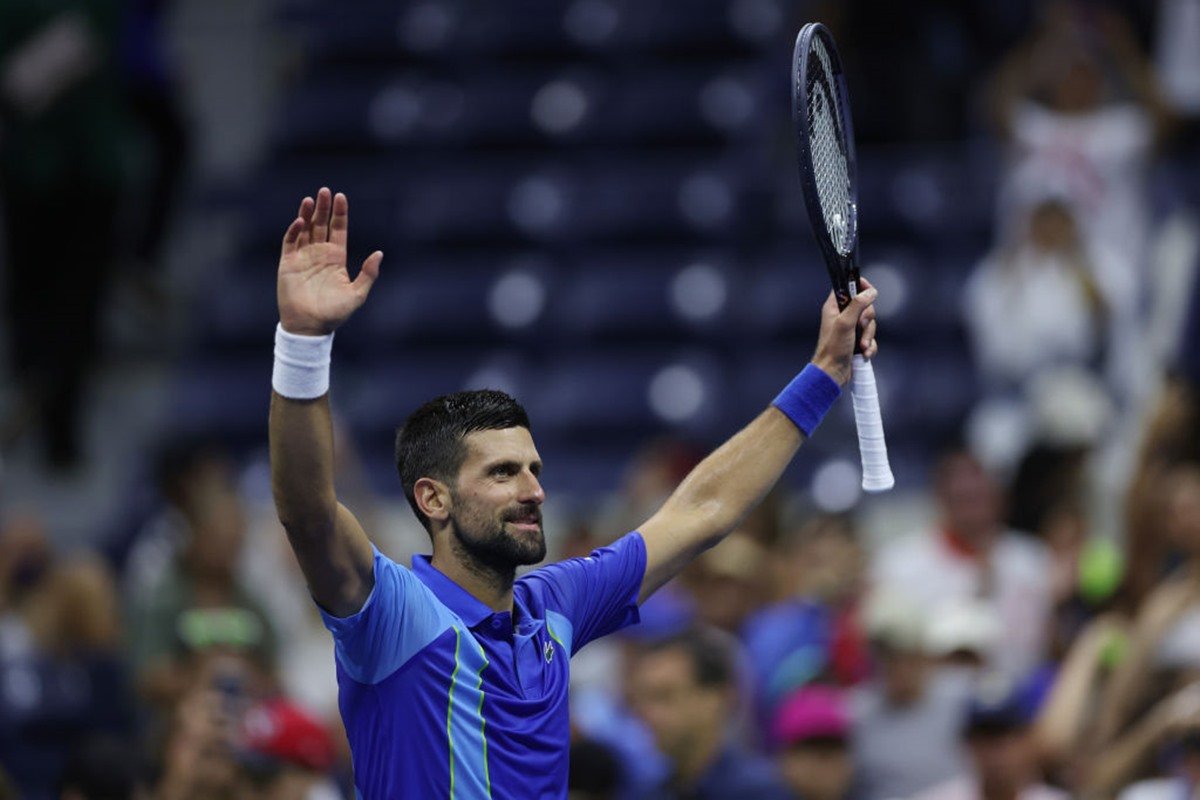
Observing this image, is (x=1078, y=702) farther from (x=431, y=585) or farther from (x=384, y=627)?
(x=384, y=627)

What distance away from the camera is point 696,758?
694cm

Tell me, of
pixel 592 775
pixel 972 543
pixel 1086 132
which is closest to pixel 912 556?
pixel 972 543

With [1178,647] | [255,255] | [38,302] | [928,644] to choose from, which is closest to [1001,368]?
[928,644]

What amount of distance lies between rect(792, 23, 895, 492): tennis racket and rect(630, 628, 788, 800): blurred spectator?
204 centimetres

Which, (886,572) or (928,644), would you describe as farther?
(886,572)

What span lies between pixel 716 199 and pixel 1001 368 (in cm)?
214

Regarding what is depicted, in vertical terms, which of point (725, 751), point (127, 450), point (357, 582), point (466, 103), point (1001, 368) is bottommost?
point (357, 582)

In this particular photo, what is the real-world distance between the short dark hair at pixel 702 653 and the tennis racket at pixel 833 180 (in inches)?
79.5

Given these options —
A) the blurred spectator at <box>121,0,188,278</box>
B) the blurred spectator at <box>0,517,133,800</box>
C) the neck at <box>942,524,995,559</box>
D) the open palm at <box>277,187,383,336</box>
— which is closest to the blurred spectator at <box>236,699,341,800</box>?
the blurred spectator at <box>0,517,133,800</box>

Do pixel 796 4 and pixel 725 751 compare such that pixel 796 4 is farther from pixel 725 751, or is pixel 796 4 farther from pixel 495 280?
pixel 725 751

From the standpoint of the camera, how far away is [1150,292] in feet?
33.3

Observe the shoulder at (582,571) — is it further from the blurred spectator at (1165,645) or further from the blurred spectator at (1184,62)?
the blurred spectator at (1184,62)

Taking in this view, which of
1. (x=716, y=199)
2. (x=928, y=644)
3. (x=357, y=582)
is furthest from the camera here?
(x=716, y=199)

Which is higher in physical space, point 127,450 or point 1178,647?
point 127,450
